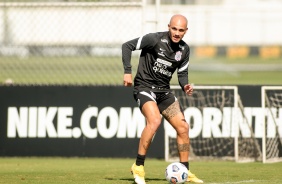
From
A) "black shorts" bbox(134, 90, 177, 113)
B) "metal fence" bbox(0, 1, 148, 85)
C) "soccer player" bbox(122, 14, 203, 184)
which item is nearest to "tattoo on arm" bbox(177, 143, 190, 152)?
"soccer player" bbox(122, 14, 203, 184)

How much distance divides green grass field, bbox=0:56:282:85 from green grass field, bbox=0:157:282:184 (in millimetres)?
2202

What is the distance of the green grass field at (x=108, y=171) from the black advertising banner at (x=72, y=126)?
188 mm

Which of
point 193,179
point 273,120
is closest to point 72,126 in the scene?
point 273,120

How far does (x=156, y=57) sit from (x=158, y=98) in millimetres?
567

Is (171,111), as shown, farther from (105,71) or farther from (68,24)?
(105,71)

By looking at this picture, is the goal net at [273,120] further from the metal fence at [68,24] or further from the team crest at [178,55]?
the team crest at [178,55]

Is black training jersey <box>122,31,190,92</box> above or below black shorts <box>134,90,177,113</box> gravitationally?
above

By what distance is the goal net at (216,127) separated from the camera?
49.5ft

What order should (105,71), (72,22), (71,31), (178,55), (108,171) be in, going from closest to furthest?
(178,55) < (108,171) < (72,22) < (71,31) < (105,71)

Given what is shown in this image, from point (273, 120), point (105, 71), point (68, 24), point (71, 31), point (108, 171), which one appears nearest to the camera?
point (108, 171)

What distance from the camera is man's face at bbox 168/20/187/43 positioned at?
11.2m

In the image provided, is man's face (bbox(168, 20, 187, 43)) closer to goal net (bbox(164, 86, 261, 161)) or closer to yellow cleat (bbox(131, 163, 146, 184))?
yellow cleat (bbox(131, 163, 146, 184))

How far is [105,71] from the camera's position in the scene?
19.3m

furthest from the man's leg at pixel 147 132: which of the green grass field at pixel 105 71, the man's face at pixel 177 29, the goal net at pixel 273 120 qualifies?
the green grass field at pixel 105 71
